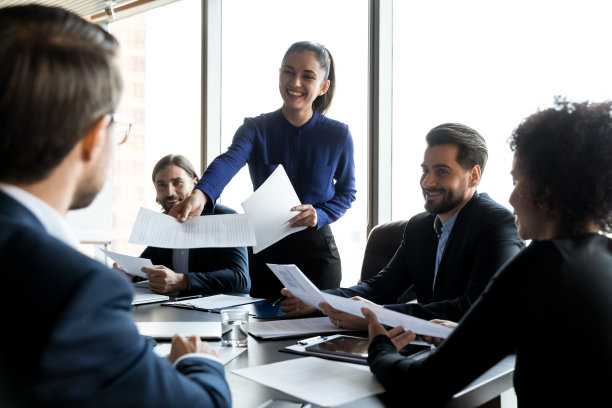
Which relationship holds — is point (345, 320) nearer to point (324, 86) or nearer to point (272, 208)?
point (272, 208)

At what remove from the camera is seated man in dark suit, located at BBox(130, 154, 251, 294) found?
2389 millimetres

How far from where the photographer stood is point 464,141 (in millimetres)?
2123

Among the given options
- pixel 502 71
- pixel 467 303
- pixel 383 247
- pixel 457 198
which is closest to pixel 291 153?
pixel 383 247

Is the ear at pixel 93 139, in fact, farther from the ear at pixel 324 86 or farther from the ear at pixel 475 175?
the ear at pixel 324 86

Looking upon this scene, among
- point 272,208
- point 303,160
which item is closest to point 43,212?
point 272,208

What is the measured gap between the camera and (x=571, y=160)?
107 cm

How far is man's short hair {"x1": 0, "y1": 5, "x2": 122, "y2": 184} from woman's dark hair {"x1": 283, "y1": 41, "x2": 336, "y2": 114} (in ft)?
5.71

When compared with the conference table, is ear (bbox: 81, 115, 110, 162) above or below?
above

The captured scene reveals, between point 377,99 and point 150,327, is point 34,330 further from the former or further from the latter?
point 377,99

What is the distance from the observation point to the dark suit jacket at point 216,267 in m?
2.48

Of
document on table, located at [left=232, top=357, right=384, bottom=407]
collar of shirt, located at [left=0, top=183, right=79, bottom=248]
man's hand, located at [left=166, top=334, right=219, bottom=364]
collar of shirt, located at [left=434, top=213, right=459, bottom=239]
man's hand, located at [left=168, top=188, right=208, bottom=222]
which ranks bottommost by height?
document on table, located at [left=232, top=357, right=384, bottom=407]

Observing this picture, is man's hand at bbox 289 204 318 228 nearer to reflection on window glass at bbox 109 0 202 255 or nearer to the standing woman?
the standing woman

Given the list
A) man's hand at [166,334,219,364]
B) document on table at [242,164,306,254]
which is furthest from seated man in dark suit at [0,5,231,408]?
document on table at [242,164,306,254]

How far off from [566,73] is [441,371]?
211 centimetres
